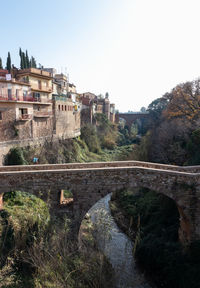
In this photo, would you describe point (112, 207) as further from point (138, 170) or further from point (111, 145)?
point (111, 145)

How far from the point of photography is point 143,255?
10969mm

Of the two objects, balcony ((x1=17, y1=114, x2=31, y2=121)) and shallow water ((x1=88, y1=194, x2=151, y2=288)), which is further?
balcony ((x1=17, y1=114, x2=31, y2=121))

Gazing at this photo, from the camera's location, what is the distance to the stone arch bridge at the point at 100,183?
31.0 ft

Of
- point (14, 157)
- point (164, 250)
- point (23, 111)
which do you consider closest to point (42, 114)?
point (23, 111)

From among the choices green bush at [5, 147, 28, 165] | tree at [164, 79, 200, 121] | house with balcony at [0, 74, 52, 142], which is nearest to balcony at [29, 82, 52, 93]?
house with balcony at [0, 74, 52, 142]

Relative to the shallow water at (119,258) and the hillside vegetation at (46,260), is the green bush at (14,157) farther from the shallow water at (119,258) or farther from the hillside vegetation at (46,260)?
the shallow water at (119,258)

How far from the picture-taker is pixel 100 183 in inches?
381

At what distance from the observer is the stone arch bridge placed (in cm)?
945

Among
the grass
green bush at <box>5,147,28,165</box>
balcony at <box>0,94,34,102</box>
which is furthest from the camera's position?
balcony at <box>0,94,34,102</box>

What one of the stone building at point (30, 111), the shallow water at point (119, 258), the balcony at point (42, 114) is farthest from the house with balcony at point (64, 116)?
the shallow water at point (119, 258)

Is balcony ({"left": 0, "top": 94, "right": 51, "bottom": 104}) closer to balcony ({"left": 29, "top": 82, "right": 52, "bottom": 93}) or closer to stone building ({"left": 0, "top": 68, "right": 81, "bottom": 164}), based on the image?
stone building ({"left": 0, "top": 68, "right": 81, "bottom": 164})

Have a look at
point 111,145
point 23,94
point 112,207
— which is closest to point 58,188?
point 112,207

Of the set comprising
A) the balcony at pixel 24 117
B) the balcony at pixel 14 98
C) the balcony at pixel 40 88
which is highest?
the balcony at pixel 40 88

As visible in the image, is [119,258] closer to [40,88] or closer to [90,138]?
[40,88]
